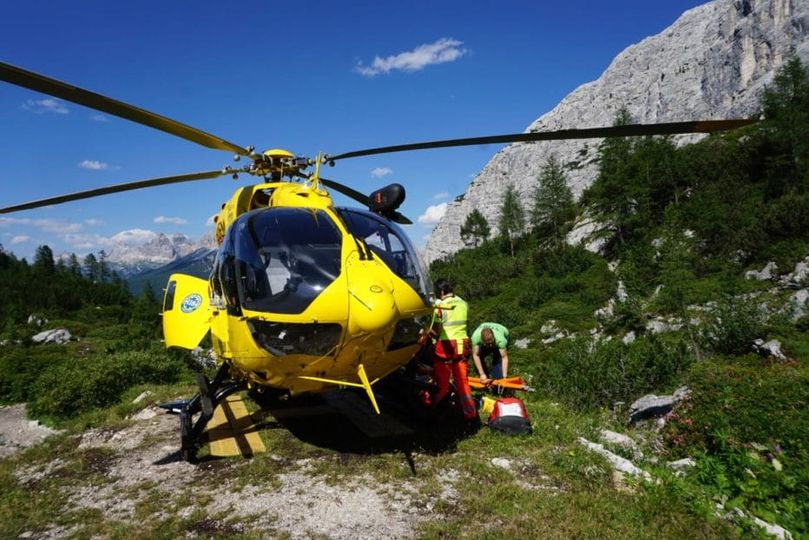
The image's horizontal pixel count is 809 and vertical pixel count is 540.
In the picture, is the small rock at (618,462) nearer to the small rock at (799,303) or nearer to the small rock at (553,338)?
the small rock at (799,303)

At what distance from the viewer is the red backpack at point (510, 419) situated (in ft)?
20.8

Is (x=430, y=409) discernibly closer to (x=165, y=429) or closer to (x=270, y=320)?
(x=270, y=320)

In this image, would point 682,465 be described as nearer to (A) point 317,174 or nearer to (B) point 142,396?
(A) point 317,174

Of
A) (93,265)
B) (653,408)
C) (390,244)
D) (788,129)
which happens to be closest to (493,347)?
(653,408)

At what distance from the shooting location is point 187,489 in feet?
17.4

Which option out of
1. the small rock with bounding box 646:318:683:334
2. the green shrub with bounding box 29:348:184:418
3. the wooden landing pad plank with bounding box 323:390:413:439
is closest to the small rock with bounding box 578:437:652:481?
the wooden landing pad plank with bounding box 323:390:413:439

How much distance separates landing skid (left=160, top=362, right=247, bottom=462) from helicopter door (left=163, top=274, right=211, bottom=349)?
0.60m

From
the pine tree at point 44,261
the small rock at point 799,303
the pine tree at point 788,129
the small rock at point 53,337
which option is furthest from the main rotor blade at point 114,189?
the pine tree at point 44,261

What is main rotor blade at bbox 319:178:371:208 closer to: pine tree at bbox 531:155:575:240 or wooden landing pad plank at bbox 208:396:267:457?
wooden landing pad plank at bbox 208:396:267:457

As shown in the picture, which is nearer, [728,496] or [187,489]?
[728,496]

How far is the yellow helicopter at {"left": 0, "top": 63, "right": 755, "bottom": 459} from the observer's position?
15.0 ft

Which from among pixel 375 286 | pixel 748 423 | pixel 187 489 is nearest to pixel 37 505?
pixel 187 489

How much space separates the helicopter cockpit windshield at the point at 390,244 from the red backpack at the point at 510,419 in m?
2.24

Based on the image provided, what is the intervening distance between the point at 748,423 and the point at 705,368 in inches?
91.0
